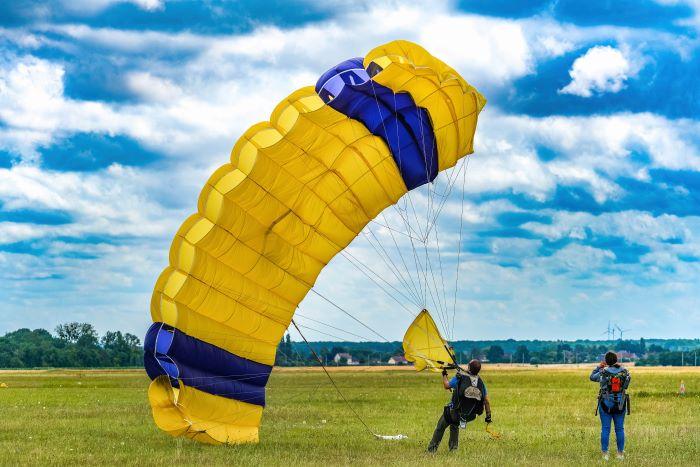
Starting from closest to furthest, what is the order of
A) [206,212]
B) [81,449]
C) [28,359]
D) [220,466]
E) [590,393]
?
1. [220,466]
2. [206,212]
3. [81,449]
4. [590,393]
5. [28,359]

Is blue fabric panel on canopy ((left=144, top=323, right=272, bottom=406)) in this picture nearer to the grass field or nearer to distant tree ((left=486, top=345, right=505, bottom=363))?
the grass field

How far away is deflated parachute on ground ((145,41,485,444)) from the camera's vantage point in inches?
637

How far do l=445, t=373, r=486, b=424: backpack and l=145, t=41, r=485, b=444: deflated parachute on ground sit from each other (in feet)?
10.6

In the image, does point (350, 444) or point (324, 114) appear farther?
point (350, 444)

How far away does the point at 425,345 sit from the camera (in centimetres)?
1664

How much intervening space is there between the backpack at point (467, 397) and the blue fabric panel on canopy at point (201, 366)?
3757mm

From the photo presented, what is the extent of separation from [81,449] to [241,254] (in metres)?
5.33

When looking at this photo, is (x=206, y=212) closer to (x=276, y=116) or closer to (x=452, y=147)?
(x=276, y=116)

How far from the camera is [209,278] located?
1667 cm

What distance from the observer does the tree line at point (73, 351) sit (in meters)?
140

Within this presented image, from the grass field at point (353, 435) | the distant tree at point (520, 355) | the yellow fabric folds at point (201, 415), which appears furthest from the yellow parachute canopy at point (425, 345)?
the distant tree at point (520, 355)

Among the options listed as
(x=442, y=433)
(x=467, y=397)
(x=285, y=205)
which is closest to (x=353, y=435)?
(x=442, y=433)

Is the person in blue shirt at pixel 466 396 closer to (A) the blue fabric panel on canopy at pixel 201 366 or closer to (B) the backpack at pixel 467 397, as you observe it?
(B) the backpack at pixel 467 397

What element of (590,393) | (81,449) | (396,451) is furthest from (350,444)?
(590,393)
